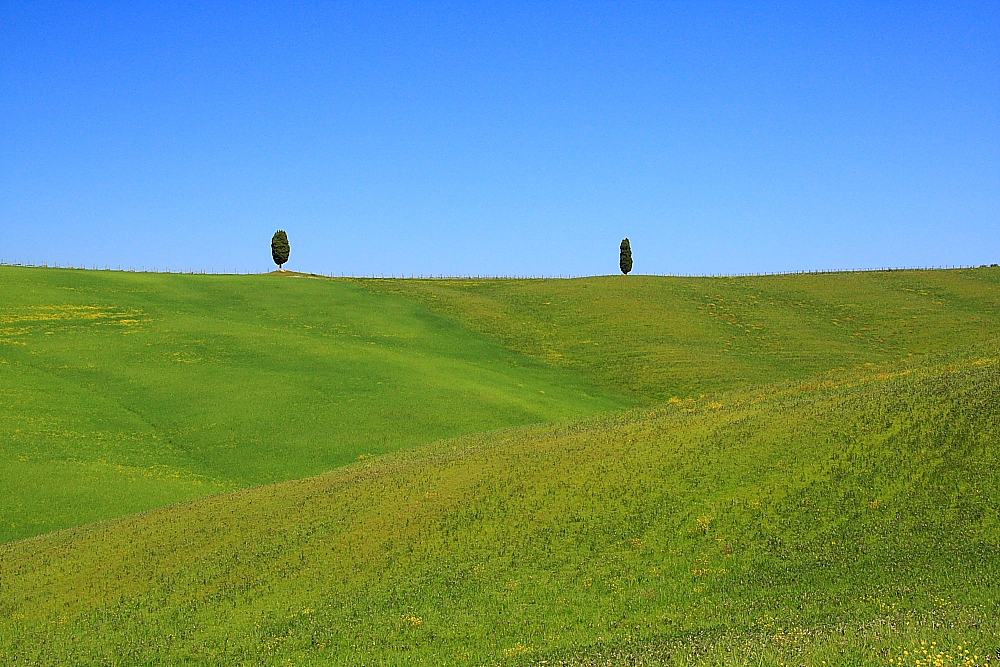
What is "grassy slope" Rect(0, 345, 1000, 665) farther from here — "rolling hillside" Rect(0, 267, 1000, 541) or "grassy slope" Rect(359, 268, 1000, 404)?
"grassy slope" Rect(359, 268, 1000, 404)

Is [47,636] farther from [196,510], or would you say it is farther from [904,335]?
[904,335]

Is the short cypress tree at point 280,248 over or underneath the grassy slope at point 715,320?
over

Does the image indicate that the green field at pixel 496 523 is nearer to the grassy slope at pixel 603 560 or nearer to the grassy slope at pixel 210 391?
the grassy slope at pixel 603 560

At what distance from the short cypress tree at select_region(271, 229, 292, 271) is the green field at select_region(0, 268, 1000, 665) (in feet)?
195

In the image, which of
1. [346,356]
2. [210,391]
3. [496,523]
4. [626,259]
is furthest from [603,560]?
[626,259]

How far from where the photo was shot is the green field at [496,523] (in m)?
18.2

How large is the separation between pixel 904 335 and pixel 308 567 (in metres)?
72.4

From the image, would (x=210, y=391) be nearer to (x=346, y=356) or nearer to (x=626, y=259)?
(x=346, y=356)

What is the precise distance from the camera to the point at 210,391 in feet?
188

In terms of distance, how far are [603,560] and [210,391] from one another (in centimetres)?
4150

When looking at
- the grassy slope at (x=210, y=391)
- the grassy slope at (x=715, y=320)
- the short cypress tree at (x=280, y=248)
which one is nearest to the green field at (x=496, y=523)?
the grassy slope at (x=210, y=391)

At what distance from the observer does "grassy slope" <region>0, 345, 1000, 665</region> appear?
1764 cm

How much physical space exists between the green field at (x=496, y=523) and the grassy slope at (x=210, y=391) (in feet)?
0.93

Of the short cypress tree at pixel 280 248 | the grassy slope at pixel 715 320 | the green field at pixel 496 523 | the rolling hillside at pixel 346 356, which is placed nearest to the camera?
the green field at pixel 496 523
